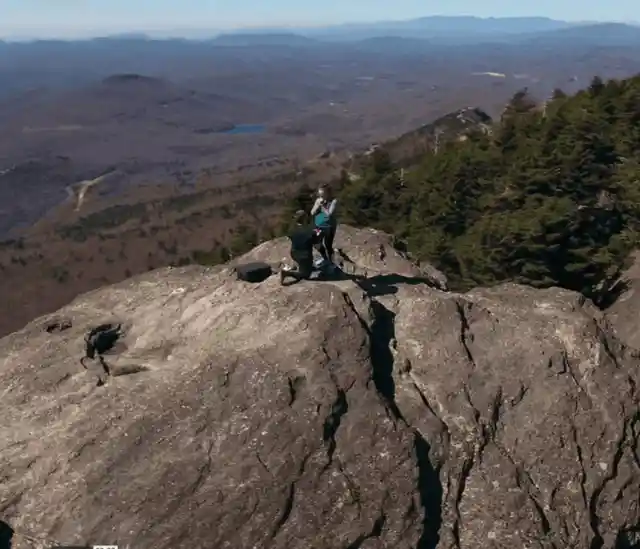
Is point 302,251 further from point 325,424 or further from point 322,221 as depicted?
point 325,424

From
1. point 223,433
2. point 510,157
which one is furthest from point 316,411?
point 510,157

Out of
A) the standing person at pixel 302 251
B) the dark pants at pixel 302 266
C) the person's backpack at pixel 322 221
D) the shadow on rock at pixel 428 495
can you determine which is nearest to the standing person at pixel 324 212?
the person's backpack at pixel 322 221

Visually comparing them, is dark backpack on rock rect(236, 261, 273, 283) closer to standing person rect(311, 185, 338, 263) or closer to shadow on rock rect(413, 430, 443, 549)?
standing person rect(311, 185, 338, 263)

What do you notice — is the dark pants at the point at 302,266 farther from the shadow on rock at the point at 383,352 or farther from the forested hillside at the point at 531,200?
the forested hillside at the point at 531,200

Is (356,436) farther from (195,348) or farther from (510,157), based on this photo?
(510,157)

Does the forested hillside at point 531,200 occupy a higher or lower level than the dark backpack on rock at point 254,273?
lower

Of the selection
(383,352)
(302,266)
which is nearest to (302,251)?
(302,266)
